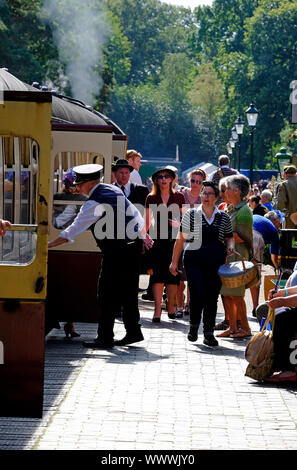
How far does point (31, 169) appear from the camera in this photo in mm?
11469

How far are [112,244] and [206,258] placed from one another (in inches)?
43.3

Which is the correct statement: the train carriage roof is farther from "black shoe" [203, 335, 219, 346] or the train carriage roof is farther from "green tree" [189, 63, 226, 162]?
"green tree" [189, 63, 226, 162]

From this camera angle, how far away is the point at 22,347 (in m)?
7.57

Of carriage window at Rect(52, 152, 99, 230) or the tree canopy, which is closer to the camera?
carriage window at Rect(52, 152, 99, 230)

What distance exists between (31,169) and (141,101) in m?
118

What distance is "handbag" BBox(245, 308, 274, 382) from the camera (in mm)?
9547

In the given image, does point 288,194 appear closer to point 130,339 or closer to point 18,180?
point 130,339

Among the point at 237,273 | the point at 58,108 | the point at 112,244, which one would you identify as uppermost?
the point at 58,108

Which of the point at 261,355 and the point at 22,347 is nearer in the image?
the point at 22,347

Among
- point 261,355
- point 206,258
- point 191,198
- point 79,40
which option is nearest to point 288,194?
point 191,198

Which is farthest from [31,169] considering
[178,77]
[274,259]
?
[178,77]

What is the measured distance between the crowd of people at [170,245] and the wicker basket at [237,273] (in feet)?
0.27

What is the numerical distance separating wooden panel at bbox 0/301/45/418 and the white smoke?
5192 centimetres

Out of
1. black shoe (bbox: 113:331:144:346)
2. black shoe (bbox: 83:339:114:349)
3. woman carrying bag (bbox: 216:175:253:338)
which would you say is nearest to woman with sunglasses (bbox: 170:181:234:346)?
woman carrying bag (bbox: 216:175:253:338)
